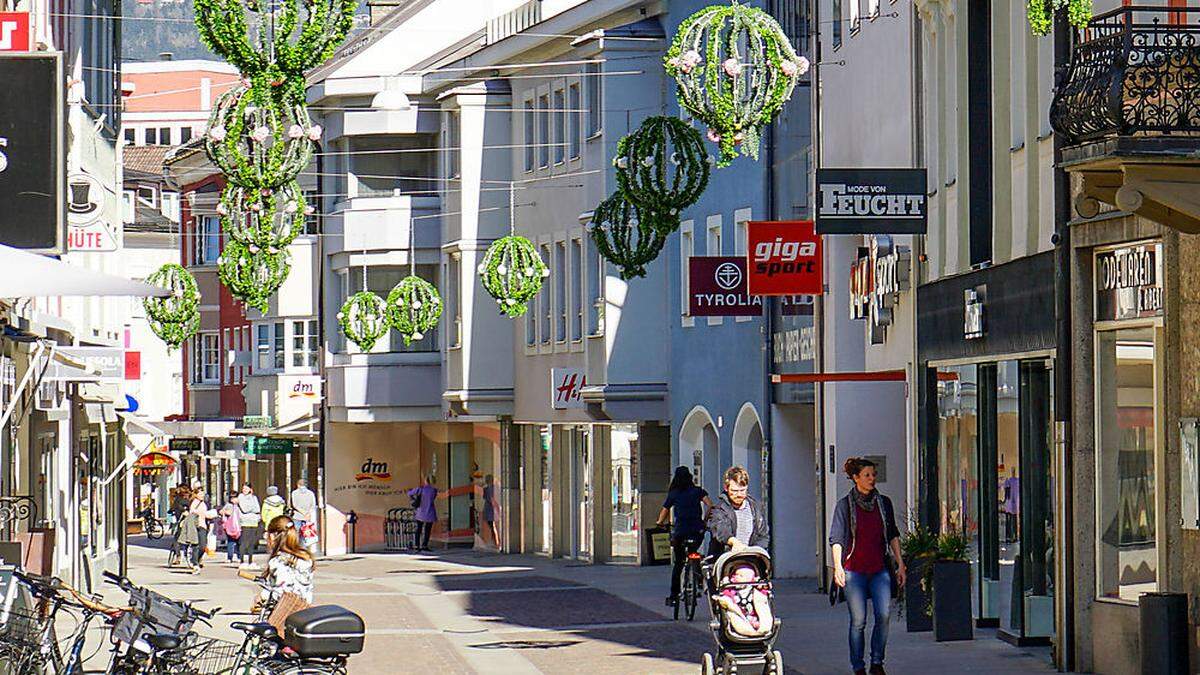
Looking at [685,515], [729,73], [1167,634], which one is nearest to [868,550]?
[1167,634]

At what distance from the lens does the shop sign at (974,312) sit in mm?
23172

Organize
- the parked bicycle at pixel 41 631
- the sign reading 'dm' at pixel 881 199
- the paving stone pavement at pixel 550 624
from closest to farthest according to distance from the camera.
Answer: the parked bicycle at pixel 41 631 → the paving stone pavement at pixel 550 624 → the sign reading 'dm' at pixel 881 199

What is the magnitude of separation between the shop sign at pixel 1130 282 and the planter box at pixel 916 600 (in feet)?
15.0

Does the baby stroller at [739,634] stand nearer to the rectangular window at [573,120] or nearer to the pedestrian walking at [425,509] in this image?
the rectangular window at [573,120]

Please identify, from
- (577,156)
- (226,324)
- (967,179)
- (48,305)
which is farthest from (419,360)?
(967,179)

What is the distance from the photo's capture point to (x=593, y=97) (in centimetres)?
4675

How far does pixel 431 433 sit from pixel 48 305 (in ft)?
95.2

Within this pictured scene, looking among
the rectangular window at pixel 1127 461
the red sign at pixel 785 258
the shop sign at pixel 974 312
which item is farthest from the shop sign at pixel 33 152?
the red sign at pixel 785 258

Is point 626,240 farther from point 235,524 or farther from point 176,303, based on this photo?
point 235,524

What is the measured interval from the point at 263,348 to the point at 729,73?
Result: 156ft

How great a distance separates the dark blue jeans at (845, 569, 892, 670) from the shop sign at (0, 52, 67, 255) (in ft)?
21.5

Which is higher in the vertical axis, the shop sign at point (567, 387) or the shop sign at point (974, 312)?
the shop sign at point (974, 312)

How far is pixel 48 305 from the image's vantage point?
111 ft

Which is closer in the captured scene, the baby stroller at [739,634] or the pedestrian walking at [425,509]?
the baby stroller at [739,634]
